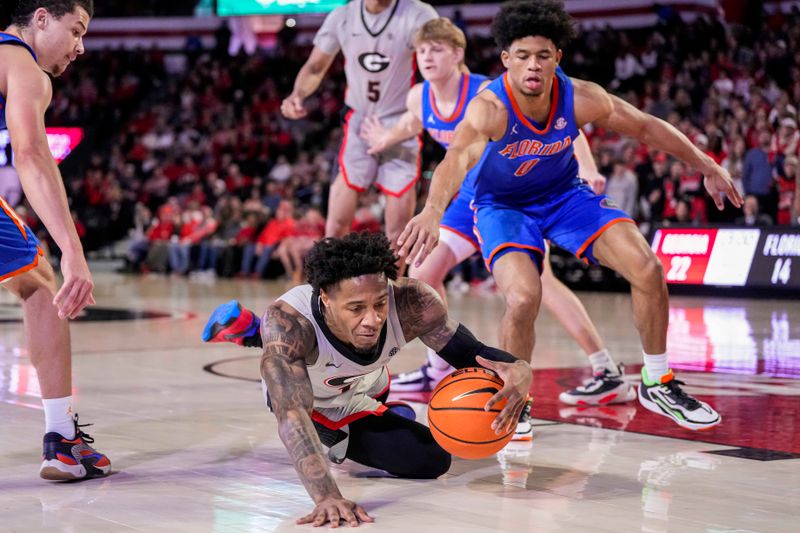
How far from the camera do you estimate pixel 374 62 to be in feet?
25.0

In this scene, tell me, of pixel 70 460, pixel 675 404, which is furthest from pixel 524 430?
pixel 70 460

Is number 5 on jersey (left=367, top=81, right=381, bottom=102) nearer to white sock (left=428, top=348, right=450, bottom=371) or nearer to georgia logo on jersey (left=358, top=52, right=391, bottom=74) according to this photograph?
georgia logo on jersey (left=358, top=52, right=391, bottom=74)

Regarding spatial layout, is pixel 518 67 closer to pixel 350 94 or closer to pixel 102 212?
pixel 350 94

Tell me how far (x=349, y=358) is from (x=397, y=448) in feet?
1.70

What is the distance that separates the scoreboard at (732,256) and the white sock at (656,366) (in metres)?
7.53

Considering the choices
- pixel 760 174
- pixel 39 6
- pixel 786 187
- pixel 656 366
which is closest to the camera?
pixel 39 6

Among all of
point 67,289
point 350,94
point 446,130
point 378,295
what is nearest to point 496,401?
point 378,295

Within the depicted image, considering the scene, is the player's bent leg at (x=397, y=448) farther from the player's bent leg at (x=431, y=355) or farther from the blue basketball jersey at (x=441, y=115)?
the blue basketball jersey at (x=441, y=115)

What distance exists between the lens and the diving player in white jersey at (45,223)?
13.1 feet

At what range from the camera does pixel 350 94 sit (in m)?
7.82

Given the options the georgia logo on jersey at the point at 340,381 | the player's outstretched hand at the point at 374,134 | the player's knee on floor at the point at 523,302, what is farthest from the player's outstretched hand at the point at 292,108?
the georgia logo on jersey at the point at 340,381

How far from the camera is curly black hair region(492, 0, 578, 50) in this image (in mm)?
5254

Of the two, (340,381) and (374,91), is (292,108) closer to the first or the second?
(374,91)

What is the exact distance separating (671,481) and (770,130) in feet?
35.4
